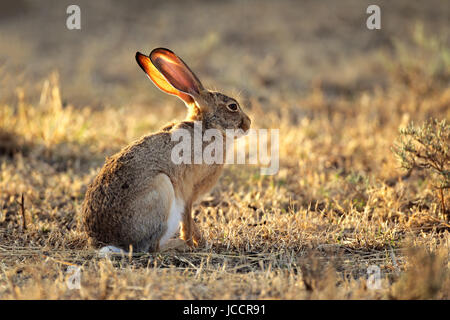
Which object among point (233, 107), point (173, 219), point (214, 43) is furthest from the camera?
point (214, 43)

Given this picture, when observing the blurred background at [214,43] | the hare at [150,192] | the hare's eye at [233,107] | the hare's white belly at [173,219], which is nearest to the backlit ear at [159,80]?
the hare at [150,192]

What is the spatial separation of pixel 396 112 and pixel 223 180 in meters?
3.36

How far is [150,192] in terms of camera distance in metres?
3.95

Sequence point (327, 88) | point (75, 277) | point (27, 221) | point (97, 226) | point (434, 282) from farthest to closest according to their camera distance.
Result: point (327, 88) → point (27, 221) → point (97, 226) → point (75, 277) → point (434, 282)

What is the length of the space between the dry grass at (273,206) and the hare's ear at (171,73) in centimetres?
109

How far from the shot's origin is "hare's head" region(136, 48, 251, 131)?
176 inches

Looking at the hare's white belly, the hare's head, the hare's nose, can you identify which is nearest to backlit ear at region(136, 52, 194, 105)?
the hare's head

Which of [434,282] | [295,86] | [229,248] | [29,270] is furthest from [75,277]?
[295,86]

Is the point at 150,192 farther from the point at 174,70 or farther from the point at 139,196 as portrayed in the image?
the point at 174,70

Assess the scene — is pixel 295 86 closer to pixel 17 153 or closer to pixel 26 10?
pixel 17 153

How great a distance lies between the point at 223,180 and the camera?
6047 mm

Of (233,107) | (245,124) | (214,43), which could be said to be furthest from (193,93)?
(214,43)

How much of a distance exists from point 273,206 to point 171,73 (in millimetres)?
1621

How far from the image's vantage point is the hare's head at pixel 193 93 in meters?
4.46
